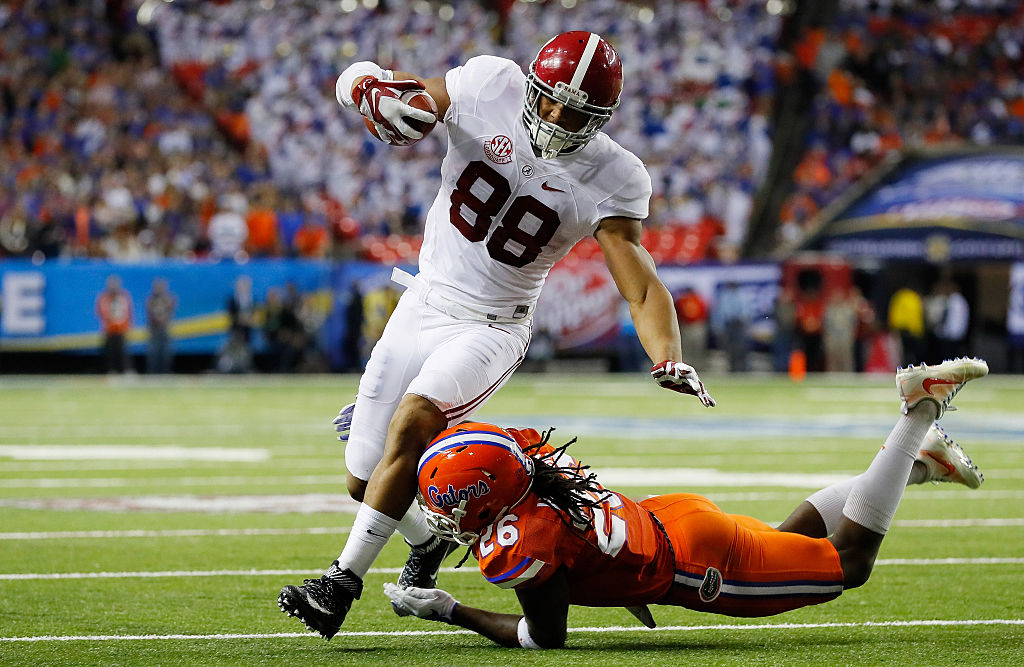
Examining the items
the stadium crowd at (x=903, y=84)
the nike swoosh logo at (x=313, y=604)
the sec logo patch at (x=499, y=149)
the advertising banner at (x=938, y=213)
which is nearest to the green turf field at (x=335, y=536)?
the nike swoosh logo at (x=313, y=604)

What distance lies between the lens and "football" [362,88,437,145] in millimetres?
4180

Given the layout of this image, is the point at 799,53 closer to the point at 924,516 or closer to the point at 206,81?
the point at 206,81

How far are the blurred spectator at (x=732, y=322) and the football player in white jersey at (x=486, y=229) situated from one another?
14.9 m

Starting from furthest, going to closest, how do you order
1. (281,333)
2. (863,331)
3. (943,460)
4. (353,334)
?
1. (863,331)
2. (353,334)
3. (281,333)
4. (943,460)

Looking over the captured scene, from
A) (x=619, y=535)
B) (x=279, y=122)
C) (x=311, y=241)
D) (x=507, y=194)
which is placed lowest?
(x=311, y=241)

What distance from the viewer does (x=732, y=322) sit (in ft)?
63.3

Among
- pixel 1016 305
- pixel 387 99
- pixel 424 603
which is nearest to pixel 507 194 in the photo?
pixel 387 99

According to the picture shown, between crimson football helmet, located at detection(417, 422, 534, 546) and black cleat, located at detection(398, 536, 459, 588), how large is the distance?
2.04 feet

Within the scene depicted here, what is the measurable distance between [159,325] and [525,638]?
14559mm

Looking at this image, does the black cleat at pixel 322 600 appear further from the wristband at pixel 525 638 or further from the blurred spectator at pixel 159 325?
the blurred spectator at pixel 159 325

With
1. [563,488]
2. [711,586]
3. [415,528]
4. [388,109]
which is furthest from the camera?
[415,528]

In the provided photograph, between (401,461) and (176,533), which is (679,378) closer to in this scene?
(401,461)

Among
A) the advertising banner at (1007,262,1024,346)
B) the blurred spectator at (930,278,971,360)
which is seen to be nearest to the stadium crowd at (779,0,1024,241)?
the blurred spectator at (930,278,971,360)

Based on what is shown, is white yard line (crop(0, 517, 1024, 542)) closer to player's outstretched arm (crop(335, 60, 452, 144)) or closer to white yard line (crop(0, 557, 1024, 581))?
white yard line (crop(0, 557, 1024, 581))
